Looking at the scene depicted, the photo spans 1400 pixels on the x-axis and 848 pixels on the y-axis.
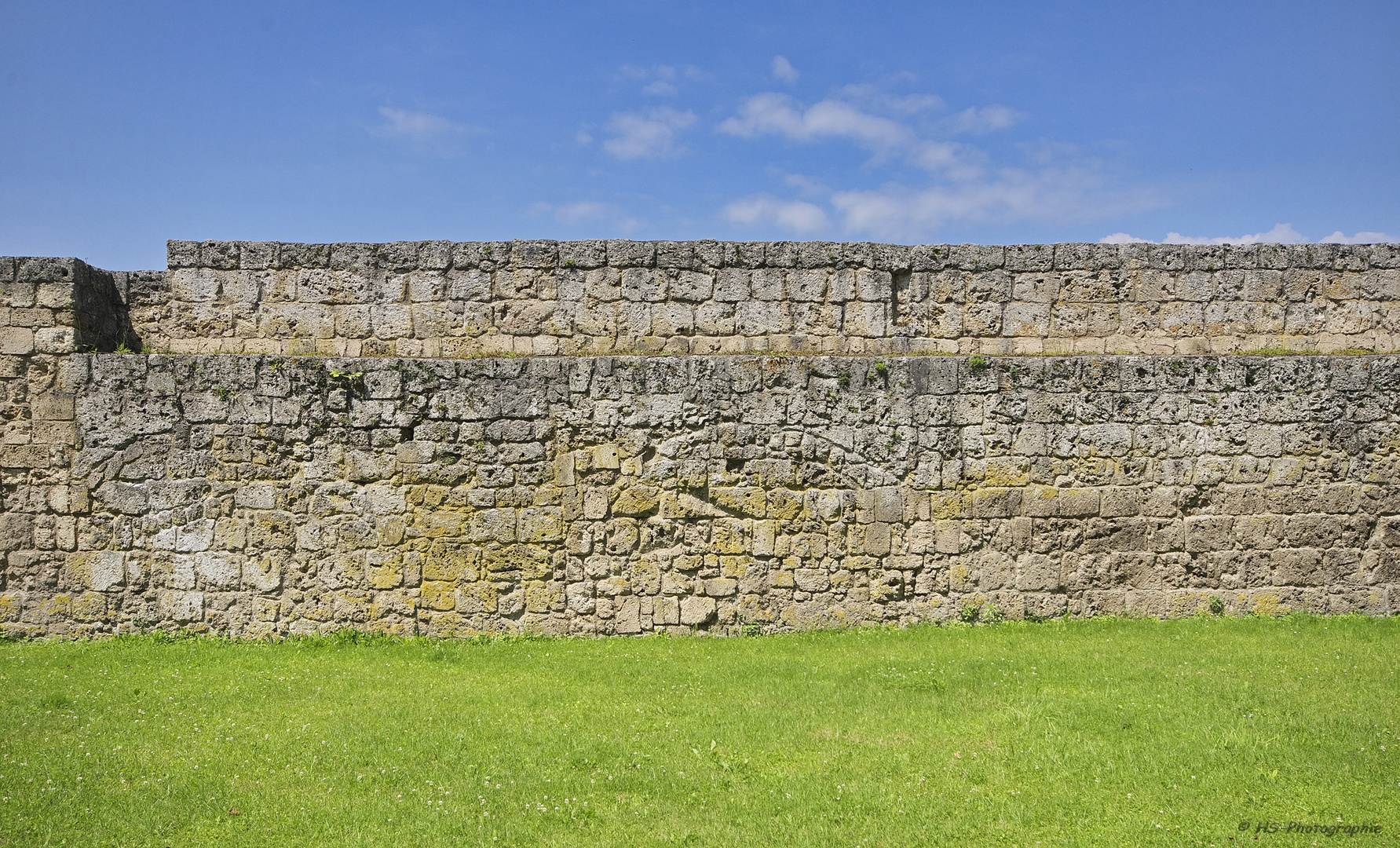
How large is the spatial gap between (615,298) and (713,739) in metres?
4.49

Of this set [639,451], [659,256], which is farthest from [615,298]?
[639,451]

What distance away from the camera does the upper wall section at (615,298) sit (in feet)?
28.7

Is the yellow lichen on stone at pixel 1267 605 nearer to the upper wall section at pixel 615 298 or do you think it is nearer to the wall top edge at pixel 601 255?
the upper wall section at pixel 615 298

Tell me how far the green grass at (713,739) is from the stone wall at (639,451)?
480 millimetres

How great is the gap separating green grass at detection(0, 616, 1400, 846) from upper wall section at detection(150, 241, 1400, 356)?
2846 mm

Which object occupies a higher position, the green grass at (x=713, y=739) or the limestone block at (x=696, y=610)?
the limestone block at (x=696, y=610)

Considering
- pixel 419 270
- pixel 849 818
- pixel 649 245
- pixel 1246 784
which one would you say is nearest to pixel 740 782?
pixel 849 818

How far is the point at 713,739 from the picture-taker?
589cm

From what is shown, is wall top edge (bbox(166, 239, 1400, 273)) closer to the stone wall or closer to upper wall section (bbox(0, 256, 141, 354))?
the stone wall

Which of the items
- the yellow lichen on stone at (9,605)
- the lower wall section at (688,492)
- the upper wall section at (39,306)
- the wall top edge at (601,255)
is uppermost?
the wall top edge at (601,255)

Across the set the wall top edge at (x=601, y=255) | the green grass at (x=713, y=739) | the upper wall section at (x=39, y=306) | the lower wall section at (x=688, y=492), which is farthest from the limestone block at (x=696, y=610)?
the upper wall section at (x=39, y=306)

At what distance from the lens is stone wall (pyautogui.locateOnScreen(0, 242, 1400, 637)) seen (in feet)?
26.7

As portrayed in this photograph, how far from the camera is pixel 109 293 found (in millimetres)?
8695

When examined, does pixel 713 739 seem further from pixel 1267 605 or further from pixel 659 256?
pixel 1267 605
